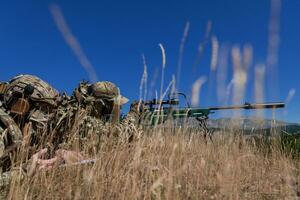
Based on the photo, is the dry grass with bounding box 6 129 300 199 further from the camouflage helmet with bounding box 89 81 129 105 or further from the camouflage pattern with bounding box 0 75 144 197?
the camouflage helmet with bounding box 89 81 129 105

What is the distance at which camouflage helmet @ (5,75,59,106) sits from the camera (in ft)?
13.6

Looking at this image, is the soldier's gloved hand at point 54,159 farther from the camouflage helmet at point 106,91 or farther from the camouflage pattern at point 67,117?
the camouflage helmet at point 106,91

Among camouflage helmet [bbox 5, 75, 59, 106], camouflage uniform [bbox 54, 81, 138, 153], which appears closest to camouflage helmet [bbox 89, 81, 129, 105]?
camouflage uniform [bbox 54, 81, 138, 153]

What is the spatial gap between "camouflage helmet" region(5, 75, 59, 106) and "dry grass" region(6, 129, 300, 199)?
3.39 ft

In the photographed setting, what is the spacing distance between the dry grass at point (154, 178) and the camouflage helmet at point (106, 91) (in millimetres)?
1435

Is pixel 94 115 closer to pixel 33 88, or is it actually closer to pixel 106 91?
pixel 106 91

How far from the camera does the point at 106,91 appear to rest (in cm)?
503

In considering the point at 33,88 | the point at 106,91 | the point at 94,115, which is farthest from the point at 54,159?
the point at 106,91

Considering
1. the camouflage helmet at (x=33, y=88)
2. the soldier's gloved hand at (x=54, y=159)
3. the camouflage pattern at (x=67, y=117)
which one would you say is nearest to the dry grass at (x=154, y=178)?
the soldier's gloved hand at (x=54, y=159)

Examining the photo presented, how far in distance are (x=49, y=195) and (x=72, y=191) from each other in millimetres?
152

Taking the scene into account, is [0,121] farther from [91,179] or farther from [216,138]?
[216,138]

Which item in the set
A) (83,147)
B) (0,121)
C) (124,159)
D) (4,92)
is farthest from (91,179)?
(4,92)

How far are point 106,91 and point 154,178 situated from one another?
251cm

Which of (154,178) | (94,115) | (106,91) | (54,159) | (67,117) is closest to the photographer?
(154,178)
